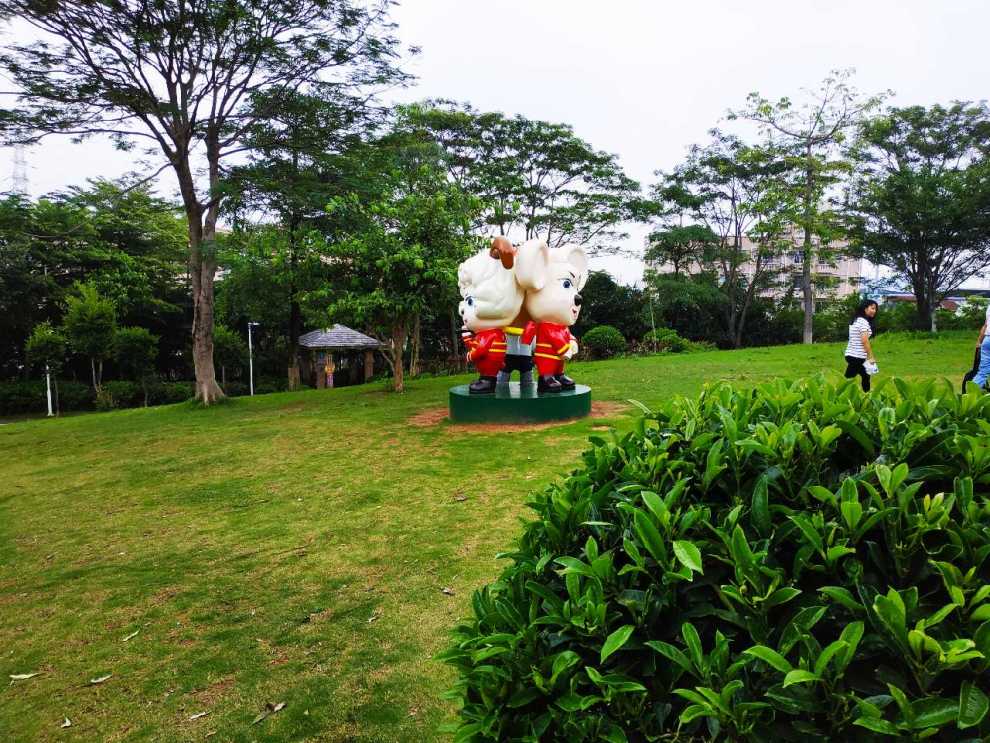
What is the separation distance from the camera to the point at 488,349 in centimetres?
866

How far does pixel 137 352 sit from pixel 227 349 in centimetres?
298

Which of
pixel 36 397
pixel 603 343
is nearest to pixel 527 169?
pixel 603 343

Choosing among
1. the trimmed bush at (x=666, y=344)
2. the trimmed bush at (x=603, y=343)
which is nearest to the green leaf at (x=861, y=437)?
the trimmed bush at (x=603, y=343)

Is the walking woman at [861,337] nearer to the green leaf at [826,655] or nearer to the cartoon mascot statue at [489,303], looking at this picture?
the cartoon mascot statue at [489,303]

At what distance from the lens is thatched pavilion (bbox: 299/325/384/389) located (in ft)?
75.4

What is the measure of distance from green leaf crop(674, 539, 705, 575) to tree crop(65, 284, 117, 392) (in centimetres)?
2119

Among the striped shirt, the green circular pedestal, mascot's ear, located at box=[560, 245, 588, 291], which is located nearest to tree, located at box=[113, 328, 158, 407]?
the green circular pedestal

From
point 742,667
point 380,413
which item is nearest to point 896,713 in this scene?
point 742,667

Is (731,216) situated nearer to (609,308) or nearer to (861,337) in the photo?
(609,308)

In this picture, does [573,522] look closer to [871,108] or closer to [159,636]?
[159,636]

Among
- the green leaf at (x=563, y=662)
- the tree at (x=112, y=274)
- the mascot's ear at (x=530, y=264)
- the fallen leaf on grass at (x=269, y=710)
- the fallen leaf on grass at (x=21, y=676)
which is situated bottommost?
the fallen leaf on grass at (x=21, y=676)

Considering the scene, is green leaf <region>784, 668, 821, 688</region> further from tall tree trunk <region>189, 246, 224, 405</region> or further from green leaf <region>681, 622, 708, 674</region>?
tall tree trunk <region>189, 246, 224, 405</region>

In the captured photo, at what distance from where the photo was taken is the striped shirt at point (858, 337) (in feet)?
23.8

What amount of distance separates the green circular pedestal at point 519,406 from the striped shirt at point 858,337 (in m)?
3.32
